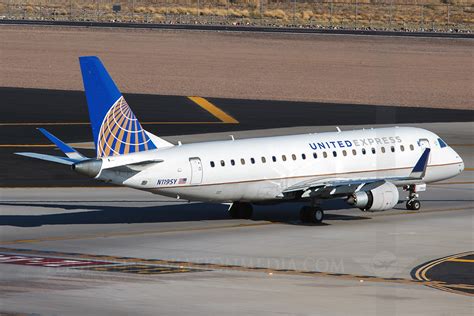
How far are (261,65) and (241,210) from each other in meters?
93.9

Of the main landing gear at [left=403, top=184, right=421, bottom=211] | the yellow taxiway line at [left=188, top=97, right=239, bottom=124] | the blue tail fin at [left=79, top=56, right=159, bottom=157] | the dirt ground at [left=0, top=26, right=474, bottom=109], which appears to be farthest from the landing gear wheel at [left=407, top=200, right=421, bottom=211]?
the dirt ground at [left=0, top=26, right=474, bottom=109]

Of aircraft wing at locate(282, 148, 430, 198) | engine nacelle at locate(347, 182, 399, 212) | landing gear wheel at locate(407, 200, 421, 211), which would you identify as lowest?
engine nacelle at locate(347, 182, 399, 212)

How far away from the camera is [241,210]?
66.4m

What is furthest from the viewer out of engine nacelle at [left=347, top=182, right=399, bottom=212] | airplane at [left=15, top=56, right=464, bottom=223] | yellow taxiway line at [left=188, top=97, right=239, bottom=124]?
yellow taxiway line at [left=188, top=97, right=239, bottom=124]

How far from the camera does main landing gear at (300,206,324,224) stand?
65.0 meters

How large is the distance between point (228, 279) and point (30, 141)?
49.5 metres

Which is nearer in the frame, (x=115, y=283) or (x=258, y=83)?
(x=115, y=283)

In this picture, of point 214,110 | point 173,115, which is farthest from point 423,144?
point 214,110

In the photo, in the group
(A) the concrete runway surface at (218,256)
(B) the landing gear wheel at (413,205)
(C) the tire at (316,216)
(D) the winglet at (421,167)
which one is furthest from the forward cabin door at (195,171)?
(B) the landing gear wheel at (413,205)

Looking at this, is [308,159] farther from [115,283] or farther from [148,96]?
[148,96]

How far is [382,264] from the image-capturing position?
5412 cm

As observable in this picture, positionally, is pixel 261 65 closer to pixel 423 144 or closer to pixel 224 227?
pixel 423 144

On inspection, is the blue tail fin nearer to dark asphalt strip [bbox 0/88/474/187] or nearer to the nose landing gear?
the nose landing gear

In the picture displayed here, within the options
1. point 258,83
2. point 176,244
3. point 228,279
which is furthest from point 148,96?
point 228,279
